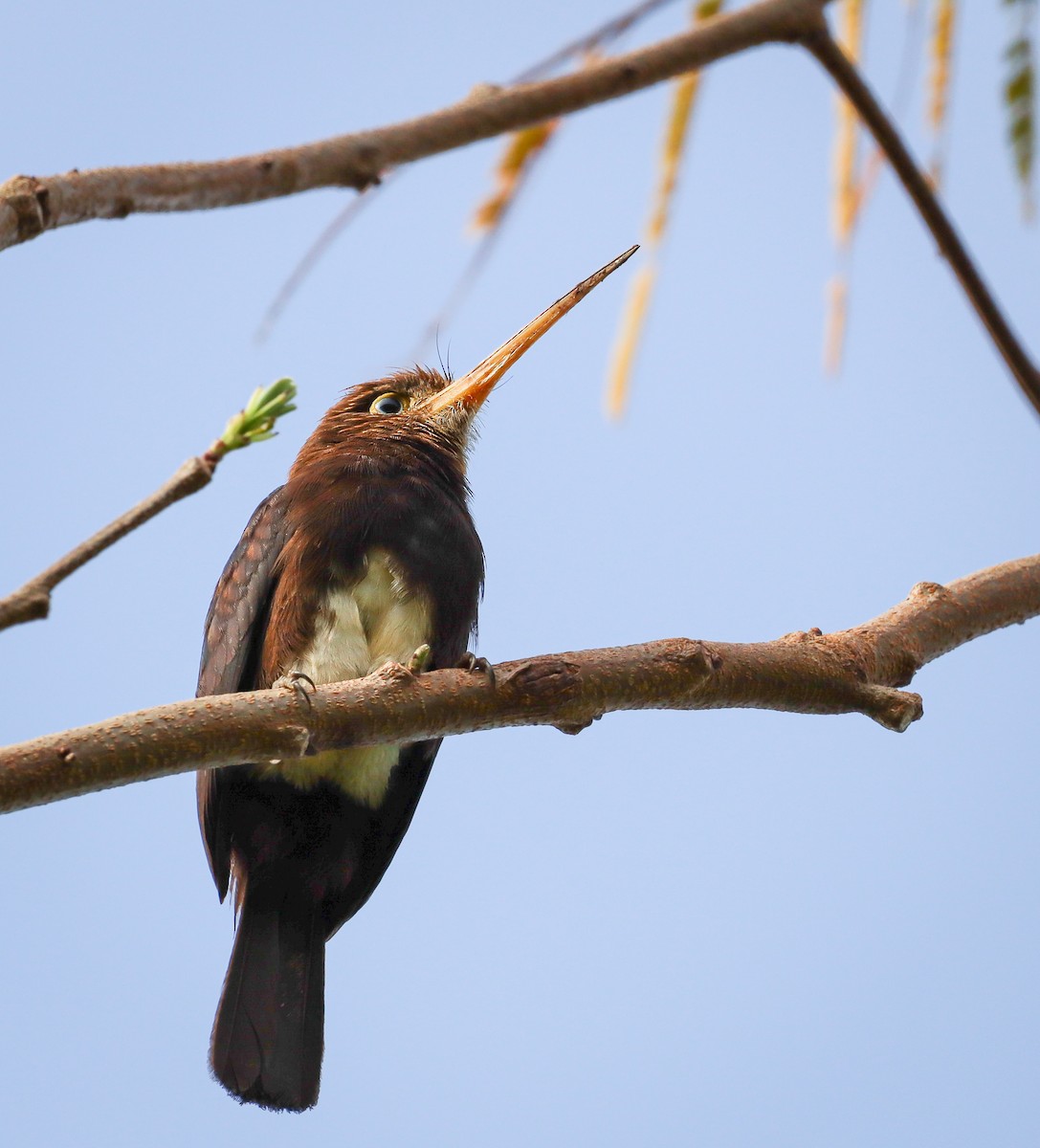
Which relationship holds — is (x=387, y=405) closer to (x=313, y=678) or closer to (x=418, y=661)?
A: (x=313, y=678)

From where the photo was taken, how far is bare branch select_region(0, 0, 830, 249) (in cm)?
193

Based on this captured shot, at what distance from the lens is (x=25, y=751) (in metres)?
2.05

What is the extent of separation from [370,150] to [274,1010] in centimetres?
247

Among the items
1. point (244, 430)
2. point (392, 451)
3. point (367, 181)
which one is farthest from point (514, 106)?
point (392, 451)

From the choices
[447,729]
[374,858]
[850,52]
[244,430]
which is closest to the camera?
[244,430]

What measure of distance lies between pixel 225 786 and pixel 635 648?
63.9 inches

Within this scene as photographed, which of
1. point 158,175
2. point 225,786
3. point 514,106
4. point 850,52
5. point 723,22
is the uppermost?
point 850,52

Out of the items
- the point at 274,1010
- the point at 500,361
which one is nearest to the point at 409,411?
the point at 500,361

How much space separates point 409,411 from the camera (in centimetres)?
498

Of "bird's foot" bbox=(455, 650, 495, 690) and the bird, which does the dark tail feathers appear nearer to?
the bird

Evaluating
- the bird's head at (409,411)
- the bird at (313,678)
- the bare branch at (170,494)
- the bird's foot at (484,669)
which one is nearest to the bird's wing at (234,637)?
the bird at (313,678)

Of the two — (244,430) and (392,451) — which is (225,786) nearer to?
(392,451)

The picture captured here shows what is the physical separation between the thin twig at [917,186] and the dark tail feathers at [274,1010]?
2.53 metres

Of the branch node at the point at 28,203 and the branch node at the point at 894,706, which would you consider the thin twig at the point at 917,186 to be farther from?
the branch node at the point at 28,203
